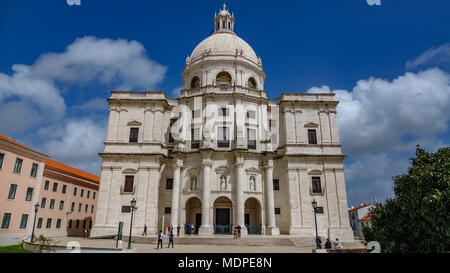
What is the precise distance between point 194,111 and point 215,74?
23.6ft

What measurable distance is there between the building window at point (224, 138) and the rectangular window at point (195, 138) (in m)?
2.72

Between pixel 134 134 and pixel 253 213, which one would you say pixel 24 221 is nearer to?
pixel 134 134

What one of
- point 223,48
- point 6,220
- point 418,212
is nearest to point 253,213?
point 418,212

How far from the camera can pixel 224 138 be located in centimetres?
3541

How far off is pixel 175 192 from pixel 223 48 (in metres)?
23.3

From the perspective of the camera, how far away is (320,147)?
35.4 meters

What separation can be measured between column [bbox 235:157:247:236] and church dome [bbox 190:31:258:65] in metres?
17.5

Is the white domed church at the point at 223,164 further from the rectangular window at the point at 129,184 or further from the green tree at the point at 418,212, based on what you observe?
the green tree at the point at 418,212

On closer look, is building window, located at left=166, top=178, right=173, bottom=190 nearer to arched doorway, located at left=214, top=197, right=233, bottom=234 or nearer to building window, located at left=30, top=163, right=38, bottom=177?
arched doorway, located at left=214, top=197, right=233, bottom=234

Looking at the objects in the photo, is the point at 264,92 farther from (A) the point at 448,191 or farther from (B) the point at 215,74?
(A) the point at 448,191

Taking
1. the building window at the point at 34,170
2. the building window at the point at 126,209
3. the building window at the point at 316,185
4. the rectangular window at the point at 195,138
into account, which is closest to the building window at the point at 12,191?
the building window at the point at 34,170

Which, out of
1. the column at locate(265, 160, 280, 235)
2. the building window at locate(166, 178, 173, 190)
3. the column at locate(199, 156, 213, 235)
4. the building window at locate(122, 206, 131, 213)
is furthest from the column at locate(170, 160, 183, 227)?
the column at locate(265, 160, 280, 235)

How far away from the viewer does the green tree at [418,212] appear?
39.3ft
